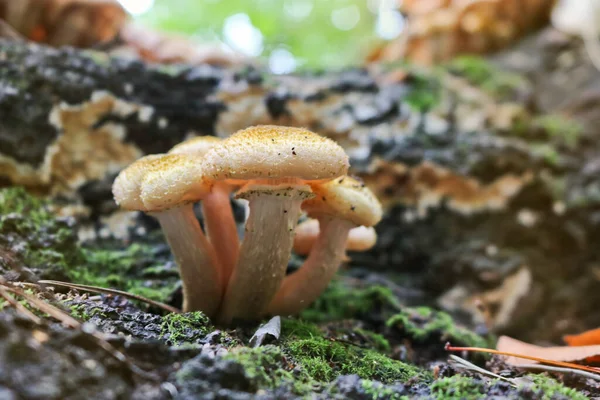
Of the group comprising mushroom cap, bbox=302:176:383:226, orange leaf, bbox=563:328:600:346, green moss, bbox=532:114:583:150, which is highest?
green moss, bbox=532:114:583:150

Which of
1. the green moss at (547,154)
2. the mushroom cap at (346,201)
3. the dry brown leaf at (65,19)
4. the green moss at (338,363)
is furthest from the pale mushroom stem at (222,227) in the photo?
the green moss at (547,154)

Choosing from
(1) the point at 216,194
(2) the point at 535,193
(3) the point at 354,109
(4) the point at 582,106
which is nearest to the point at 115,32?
(3) the point at 354,109

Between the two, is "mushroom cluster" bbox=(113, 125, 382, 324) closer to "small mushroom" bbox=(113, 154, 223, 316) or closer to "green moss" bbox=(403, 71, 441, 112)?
"small mushroom" bbox=(113, 154, 223, 316)

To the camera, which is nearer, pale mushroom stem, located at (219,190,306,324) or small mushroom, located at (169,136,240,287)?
pale mushroom stem, located at (219,190,306,324)

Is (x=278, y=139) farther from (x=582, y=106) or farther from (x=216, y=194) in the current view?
(x=582, y=106)

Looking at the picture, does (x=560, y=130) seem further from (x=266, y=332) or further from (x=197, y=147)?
(x=266, y=332)

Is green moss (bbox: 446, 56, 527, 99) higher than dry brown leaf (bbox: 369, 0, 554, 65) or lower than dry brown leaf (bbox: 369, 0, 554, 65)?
lower

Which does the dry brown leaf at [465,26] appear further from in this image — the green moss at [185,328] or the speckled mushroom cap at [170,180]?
the green moss at [185,328]

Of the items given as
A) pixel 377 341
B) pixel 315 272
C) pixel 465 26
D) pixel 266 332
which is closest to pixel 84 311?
pixel 266 332

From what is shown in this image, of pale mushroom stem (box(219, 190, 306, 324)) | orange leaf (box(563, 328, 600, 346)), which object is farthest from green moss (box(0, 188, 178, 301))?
orange leaf (box(563, 328, 600, 346))
